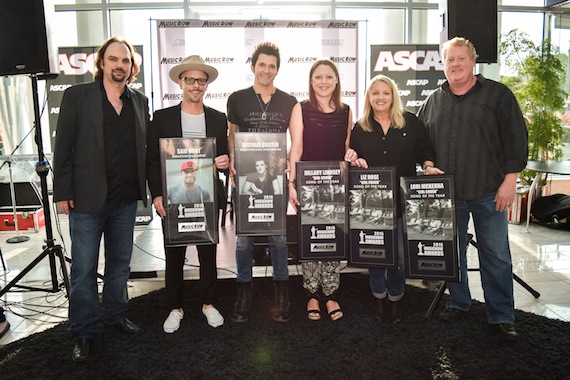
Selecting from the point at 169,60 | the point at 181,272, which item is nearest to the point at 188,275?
the point at 181,272

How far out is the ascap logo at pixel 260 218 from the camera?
8.93 feet

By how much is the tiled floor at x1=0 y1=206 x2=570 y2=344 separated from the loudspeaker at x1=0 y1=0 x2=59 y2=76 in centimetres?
122

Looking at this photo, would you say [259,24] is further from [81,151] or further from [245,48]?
[81,151]

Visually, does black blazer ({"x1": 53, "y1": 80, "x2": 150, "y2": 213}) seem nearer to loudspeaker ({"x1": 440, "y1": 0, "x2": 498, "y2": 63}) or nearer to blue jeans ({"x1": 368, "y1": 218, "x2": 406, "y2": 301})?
blue jeans ({"x1": 368, "y1": 218, "x2": 406, "y2": 301})

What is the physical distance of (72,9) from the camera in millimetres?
6812

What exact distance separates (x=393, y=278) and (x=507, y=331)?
72 cm

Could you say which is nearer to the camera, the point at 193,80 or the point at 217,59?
the point at 193,80

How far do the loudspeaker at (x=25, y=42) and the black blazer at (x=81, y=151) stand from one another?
1056mm

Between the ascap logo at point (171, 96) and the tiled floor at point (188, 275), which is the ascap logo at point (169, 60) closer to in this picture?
the ascap logo at point (171, 96)

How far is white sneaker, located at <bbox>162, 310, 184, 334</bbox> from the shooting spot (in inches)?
109

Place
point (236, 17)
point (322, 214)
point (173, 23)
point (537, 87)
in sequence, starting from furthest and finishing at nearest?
1. point (236, 17)
2. point (537, 87)
3. point (173, 23)
4. point (322, 214)

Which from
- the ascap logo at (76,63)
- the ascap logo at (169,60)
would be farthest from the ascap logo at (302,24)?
the ascap logo at (76,63)

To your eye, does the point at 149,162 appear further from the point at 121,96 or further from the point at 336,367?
the point at 336,367

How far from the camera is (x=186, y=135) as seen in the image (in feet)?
8.84
